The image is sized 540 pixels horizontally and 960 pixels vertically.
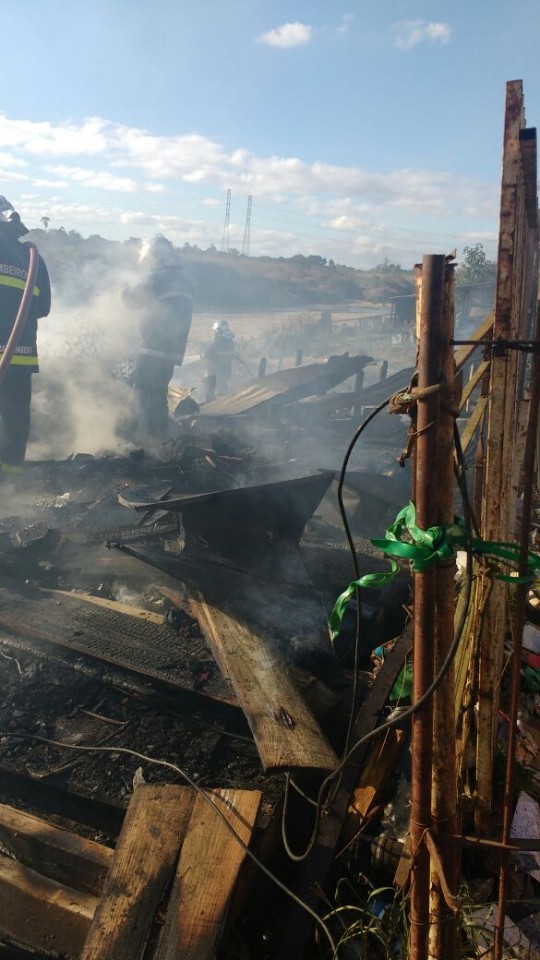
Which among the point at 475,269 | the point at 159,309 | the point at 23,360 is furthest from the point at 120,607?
the point at 475,269

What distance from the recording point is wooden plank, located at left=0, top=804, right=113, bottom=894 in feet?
8.00

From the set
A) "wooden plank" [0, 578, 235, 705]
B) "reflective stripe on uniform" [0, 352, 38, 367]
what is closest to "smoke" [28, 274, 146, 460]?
"reflective stripe on uniform" [0, 352, 38, 367]

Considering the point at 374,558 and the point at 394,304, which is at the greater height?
the point at 394,304

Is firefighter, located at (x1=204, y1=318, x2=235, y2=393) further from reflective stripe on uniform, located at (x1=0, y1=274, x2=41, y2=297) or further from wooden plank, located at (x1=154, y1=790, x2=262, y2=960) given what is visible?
wooden plank, located at (x1=154, y1=790, x2=262, y2=960)

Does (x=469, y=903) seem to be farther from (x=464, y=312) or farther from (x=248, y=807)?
(x=464, y=312)

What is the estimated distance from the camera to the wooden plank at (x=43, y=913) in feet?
7.17

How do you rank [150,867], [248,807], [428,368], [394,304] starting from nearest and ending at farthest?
1. [428,368]
2. [150,867]
3. [248,807]
4. [394,304]

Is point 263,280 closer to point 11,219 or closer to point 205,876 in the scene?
point 11,219

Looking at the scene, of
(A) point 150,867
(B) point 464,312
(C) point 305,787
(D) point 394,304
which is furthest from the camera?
(D) point 394,304

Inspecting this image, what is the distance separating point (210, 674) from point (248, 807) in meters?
1.13

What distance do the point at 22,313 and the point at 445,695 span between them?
6383 millimetres

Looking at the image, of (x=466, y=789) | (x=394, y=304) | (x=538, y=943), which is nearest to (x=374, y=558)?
(x=466, y=789)

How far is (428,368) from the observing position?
1403 mm

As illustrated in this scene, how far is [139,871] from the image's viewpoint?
2.24 m
